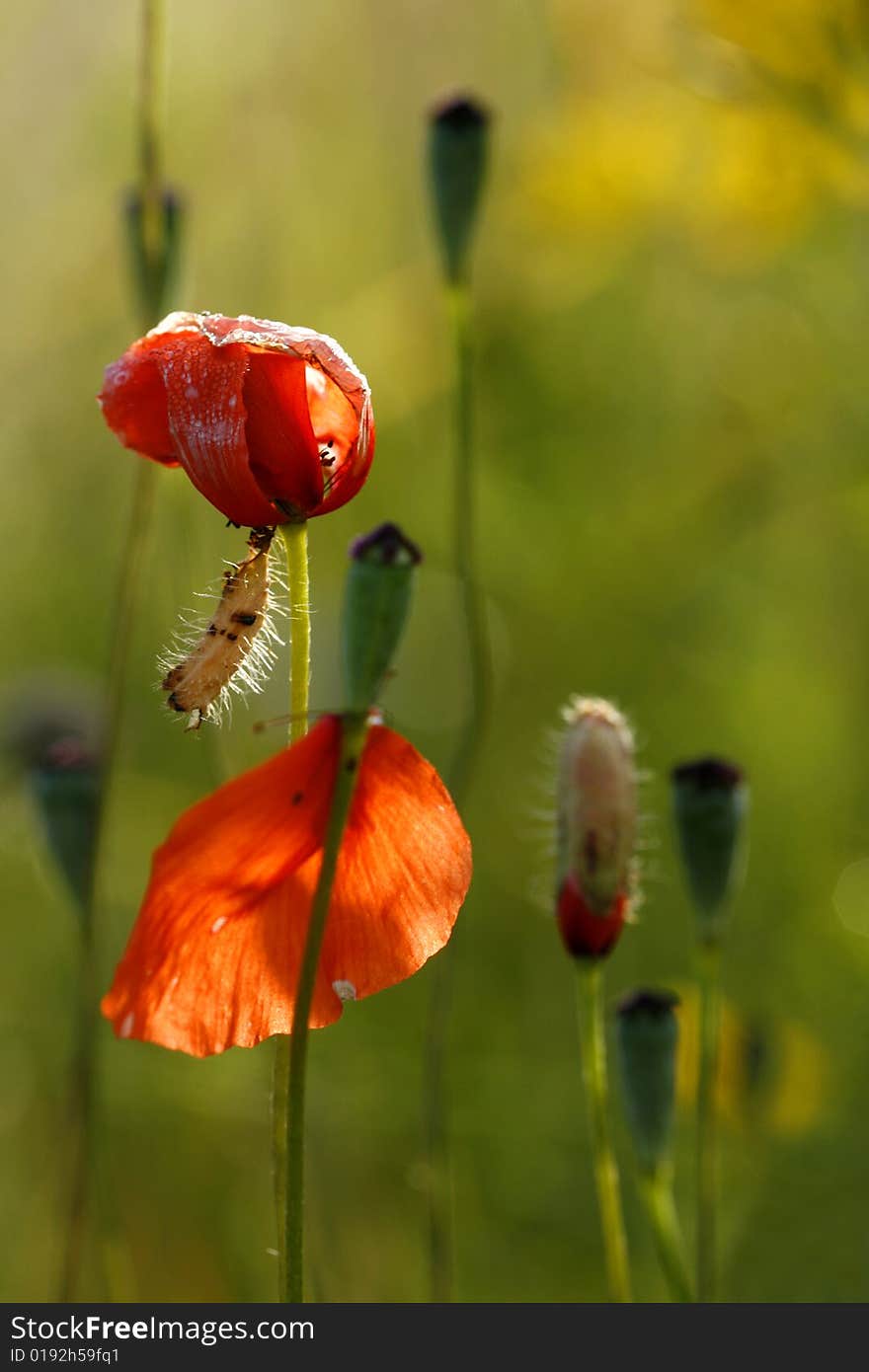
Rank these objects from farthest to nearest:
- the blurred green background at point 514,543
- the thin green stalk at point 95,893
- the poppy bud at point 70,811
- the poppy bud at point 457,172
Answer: the blurred green background at point 514,543
the poppy bud at point 457,172
the poppy bud at point 70,811
the thin green stalk at point 95,893

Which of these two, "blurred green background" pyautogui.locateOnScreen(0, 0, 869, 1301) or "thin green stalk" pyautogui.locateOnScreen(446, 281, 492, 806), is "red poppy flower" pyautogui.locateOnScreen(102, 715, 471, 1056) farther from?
"blurred green background" pyautogui.locateOnScreen(0, 0, 869, 1301)

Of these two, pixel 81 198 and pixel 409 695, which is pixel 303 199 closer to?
pixel 81 198

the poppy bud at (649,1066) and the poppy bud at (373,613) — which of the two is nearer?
the poppy bud at (373,613)

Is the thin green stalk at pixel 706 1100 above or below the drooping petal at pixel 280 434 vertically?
below

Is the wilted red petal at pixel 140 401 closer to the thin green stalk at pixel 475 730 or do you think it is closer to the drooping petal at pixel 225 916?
the drooping petal at pixel 225 916

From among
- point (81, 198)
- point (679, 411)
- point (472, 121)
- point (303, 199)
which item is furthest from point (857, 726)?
point (81, 198)

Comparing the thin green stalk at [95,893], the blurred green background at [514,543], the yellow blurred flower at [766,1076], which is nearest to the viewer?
the thin green stalk at [95,893]

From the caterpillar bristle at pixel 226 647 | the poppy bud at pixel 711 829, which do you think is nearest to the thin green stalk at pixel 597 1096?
the poppy bud at pixel 711 829

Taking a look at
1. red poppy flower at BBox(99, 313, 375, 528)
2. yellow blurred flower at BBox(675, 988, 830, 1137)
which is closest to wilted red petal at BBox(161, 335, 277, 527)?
red poppy flower at BBox(99, 313, 375, 528)
